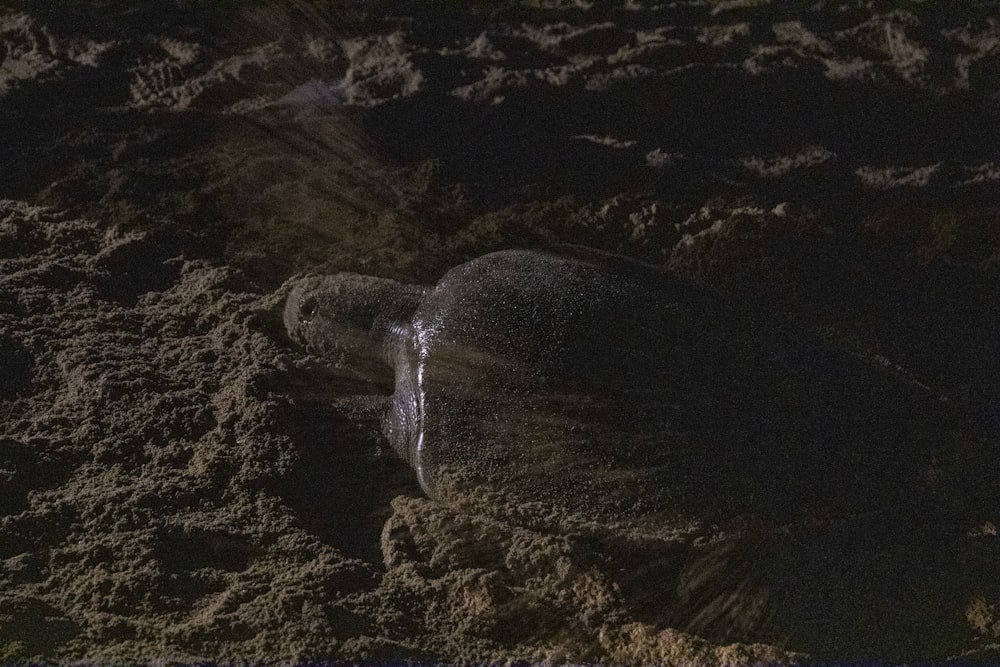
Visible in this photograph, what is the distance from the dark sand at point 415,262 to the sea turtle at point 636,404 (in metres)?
0.07

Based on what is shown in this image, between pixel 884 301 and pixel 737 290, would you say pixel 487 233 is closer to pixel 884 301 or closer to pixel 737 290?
pixel 737 290

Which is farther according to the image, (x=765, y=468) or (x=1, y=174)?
(x=1, y=174)

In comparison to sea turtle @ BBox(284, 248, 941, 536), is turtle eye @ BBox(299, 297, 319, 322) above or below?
above

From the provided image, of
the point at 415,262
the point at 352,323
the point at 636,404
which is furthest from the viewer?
the point at 415,262

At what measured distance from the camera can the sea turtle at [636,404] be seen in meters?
1.38

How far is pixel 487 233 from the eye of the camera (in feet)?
6.10

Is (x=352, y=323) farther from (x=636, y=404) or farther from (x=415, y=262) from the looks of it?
(x=636, y=404)

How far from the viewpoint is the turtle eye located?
66.4 inches

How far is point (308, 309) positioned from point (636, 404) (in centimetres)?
68

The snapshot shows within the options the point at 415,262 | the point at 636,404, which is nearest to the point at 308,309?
the point at 415,262

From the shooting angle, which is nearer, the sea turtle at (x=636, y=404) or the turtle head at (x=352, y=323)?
the sea turtle at (x=636, y=404)

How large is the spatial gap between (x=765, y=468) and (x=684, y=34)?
1296 mm

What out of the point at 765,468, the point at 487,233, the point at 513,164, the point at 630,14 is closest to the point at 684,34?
the point at 630,14

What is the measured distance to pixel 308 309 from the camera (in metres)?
1.69
